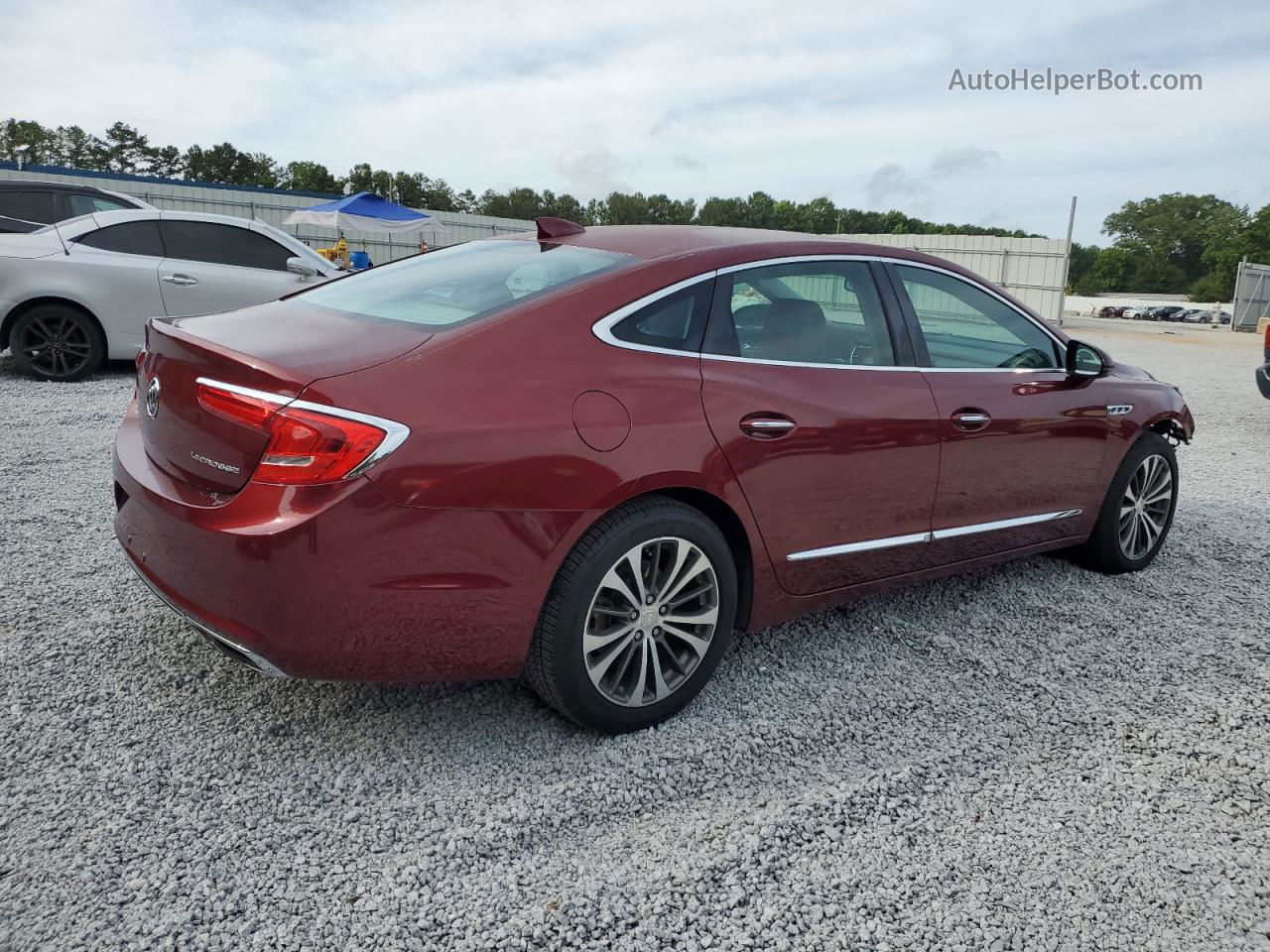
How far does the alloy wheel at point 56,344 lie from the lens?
27.6ft

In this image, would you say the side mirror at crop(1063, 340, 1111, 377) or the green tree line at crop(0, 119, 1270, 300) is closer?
the side mirror at crop(1063, 340, 1111, 377)

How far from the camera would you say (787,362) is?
3.18 meters

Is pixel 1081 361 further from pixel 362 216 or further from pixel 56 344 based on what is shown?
pixel 362 216

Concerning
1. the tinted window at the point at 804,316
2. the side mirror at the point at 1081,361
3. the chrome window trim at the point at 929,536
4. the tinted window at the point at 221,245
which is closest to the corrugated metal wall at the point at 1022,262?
the tinted window at the point at 221,245

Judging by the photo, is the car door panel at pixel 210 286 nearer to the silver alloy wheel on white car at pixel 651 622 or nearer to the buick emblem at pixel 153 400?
the buick emblem at pixel 153 400

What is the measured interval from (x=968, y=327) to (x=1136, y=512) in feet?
5.03

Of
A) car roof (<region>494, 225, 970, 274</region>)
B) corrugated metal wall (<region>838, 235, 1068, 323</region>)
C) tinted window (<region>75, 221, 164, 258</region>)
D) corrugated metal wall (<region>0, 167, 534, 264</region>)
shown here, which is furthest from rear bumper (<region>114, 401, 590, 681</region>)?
corrugated metal wall (<region>838, 235, 1068, 323</region>)

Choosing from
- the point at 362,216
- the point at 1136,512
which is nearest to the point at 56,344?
the point at 1136,512

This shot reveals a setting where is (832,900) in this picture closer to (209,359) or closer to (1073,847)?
(1073,847)

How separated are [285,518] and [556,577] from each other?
74 centimetres

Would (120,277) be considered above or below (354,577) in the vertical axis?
above

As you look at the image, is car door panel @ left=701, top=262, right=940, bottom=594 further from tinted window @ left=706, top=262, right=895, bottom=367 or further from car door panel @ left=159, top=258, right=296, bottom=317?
car door panel @ left=159, top=258, right=296, bottom=317

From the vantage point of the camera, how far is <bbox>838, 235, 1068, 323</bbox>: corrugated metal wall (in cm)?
2875

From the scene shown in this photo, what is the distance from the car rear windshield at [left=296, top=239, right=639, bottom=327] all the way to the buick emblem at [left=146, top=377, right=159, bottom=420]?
0.59 m
